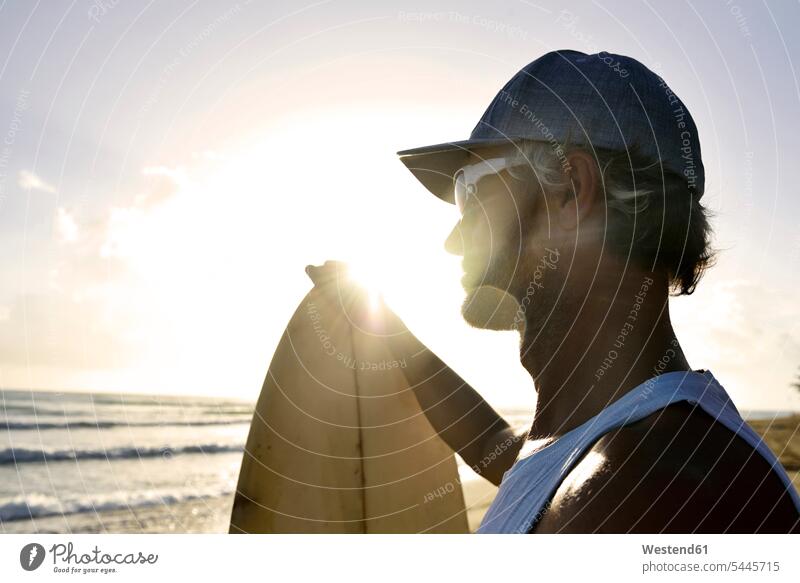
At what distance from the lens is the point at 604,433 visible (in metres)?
1.43

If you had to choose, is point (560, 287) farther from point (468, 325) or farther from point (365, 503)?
point (365, 503)

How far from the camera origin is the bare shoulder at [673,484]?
4.02 feet

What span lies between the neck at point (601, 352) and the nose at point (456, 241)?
1.29ft

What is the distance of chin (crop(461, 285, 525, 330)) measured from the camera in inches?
84.4

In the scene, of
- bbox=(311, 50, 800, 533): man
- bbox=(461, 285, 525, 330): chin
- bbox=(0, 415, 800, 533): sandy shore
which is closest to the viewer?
bbox=(311, 50, 800, 533): man

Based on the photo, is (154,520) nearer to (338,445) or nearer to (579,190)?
(338,445)

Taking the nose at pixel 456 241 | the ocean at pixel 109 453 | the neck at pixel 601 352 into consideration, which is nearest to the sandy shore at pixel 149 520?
the ocean at pixel 109 453

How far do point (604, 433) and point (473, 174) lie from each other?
3.19ft

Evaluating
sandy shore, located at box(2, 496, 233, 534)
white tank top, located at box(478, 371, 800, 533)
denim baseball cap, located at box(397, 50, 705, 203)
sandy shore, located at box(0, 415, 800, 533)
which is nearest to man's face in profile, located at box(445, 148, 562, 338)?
denim baseball cap, located at box(397, 50, 705, 203)

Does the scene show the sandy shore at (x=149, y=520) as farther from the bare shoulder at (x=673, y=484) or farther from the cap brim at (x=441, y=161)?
the bare shoulder at (x=673, y=484)

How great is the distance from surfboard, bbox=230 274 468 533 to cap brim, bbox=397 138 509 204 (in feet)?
2.24

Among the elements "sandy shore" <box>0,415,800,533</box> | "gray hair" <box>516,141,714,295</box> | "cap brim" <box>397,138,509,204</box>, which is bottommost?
"sandy shore" <box>0,415,800,533</box>
